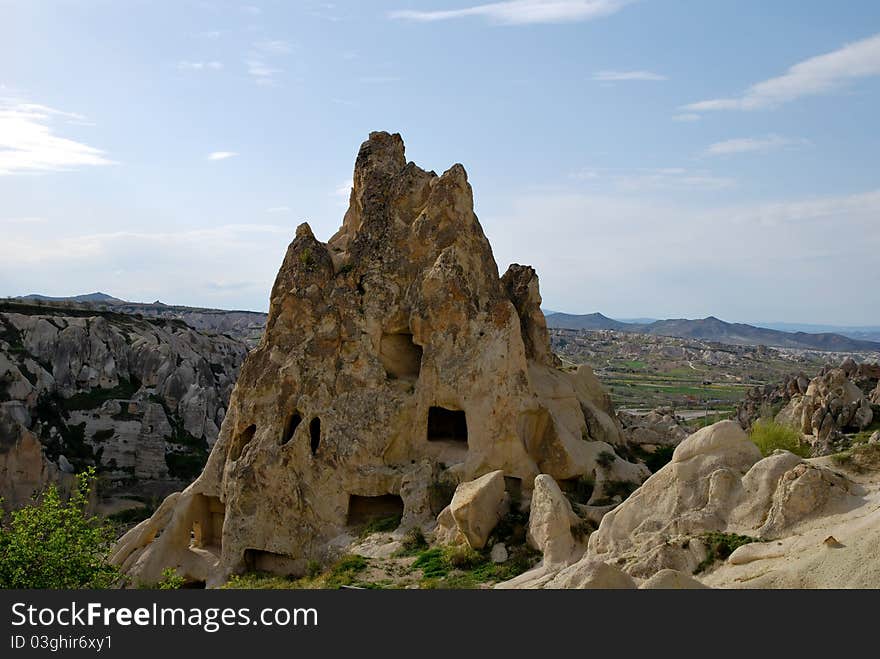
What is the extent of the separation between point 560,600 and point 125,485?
46.3m

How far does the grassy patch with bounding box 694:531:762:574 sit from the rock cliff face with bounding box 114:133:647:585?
22.9ft

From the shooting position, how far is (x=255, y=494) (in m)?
22.3

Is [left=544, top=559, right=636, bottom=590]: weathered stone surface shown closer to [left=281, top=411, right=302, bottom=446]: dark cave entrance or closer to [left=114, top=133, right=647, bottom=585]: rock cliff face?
[left=114, top=133, right=647, bottom=585]: rock cliff face

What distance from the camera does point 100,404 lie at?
57.6 m

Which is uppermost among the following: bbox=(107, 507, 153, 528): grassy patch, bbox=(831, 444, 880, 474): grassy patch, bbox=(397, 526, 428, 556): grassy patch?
bbox=(831, 444, 880, 474): grassy patch

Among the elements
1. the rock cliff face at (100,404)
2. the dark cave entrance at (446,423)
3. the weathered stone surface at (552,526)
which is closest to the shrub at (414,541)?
the weathered stone surface at (552,526)

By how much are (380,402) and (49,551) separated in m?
9.32

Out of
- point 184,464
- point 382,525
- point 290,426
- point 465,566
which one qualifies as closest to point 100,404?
point 184,464

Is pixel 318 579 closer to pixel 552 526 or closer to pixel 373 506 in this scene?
pixel 373 506

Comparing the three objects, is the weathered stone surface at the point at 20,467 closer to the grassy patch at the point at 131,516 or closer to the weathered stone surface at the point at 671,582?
the grassy patch at the point at 131,516

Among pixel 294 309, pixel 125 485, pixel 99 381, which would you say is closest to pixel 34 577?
pixel 294 309

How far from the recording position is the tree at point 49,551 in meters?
14.6

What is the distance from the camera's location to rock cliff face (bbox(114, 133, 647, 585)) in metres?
21.8

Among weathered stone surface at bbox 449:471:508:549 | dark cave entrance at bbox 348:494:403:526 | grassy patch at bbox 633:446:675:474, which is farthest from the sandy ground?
grassy patch at bbox 633:446:675:474
